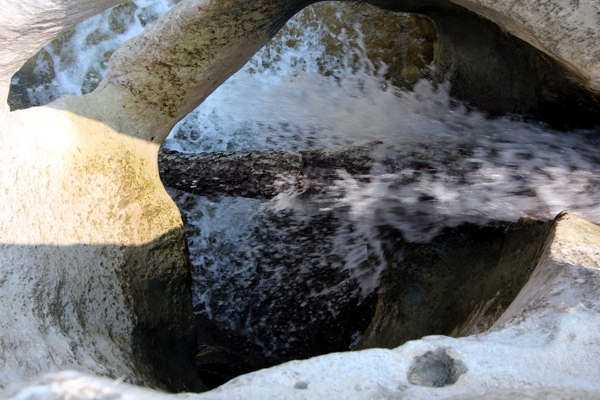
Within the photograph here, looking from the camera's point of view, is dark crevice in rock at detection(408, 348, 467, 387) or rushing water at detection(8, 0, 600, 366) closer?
dark crevice in rock at detection(408, 348, 467, 387)

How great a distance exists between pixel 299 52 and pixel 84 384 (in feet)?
8.33

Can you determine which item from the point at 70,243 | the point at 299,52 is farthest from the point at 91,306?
the point at 299,52

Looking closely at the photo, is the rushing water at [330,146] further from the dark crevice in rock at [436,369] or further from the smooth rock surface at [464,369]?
the dark crevice in rock at [436,369]

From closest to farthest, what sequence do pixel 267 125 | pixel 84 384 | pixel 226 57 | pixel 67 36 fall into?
pixel 84 384
pixel 226 57
pixel 267 125
pixel 67 36

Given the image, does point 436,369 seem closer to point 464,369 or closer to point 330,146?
point 464,369

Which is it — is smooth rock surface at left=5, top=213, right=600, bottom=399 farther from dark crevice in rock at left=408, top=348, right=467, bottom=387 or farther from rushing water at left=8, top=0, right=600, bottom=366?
rushing water at left=8, top=0, right=600, bottom=366

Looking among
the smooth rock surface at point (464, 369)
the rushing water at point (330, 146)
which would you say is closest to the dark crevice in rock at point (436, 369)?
the smooth rock surface at point (464, 369)

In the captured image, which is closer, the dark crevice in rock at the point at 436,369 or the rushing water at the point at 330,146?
the dark crevice in rock at the point at 436,369

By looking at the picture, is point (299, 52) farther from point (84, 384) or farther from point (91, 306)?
point (84, 384)

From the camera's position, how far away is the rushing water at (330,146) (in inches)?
73.8

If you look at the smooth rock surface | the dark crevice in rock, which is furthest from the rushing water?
the dark crevice in rock

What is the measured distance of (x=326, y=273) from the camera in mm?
2451

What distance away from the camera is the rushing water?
73.8 inches

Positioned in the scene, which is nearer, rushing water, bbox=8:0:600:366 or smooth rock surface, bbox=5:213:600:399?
smooth rock surface, bbox=5:213:600:399
